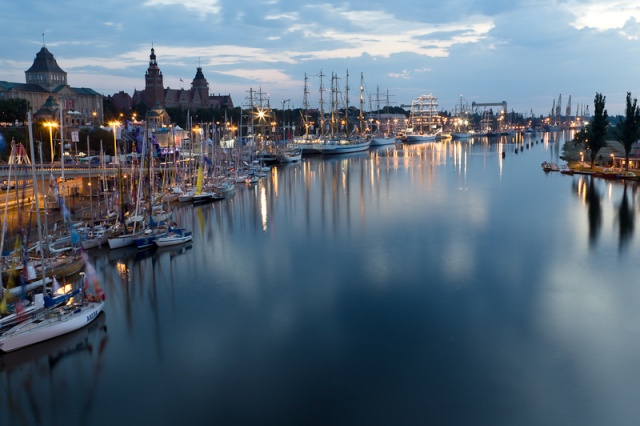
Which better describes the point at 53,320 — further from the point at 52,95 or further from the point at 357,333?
the point at 52,95

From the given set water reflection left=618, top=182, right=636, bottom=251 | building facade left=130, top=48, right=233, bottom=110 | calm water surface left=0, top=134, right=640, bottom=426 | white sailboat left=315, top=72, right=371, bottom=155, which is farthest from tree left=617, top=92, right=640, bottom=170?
building facade left=130, top=48, right=233, bottom=110

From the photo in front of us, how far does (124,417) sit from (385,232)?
14561 millimetres

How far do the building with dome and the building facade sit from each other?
16665 millimetres

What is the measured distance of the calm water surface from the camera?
9.46 m

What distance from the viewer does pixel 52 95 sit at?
5775 cm

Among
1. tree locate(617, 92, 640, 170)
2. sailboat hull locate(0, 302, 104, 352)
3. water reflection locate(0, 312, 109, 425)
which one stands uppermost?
tree locate(617, 92, 640, 170)

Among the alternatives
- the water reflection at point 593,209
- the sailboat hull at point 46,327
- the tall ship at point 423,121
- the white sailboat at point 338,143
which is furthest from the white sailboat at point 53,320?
the tall ship at point 423,121

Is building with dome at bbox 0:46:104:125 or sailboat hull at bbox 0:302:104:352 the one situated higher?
building with dome at bbox 0:46:104:125

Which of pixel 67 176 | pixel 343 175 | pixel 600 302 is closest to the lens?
pixel 600 302

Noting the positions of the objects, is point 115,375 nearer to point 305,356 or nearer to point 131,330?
point 131,330

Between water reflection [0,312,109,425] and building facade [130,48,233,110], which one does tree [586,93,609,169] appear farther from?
building facade [130,48,233,110]

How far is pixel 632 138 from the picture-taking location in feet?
128

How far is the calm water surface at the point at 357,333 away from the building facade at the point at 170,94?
67.7 m

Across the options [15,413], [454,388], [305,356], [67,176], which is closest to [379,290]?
[305,356]
